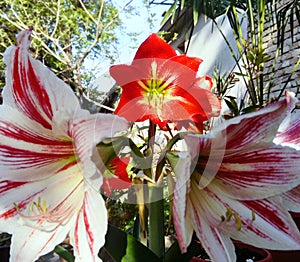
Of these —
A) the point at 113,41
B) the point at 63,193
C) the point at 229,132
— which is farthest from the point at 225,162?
the point at 113,41

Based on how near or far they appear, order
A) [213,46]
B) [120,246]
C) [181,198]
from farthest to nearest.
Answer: [213,46]
[120,246]
[181,198]

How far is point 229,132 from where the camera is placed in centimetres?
31

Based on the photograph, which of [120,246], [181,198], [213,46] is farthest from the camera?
[213,46]

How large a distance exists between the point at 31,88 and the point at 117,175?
11 cm

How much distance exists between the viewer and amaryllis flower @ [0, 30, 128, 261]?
310 millimetres

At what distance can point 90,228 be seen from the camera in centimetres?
32

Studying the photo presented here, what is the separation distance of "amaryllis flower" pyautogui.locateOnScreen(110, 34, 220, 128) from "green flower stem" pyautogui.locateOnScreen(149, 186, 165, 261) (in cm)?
7

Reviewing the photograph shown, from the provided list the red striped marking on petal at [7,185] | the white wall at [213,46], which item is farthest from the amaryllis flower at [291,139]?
the white wall at [213,46]

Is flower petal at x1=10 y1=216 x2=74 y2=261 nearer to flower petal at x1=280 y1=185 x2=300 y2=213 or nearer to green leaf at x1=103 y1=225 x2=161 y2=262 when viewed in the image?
green leaf at x1=103 y1=225 x2=161 y2=262

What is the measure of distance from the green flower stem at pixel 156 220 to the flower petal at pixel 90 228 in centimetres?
8

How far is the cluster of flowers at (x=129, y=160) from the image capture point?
307mm

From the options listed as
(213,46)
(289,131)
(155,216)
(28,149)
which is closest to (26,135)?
(28,149)

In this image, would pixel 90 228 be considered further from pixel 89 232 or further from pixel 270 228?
pixel 270 228

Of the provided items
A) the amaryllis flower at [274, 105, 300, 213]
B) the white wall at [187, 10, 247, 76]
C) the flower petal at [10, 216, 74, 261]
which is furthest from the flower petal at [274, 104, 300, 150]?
the white wall at [187, 10, 247, 76]
